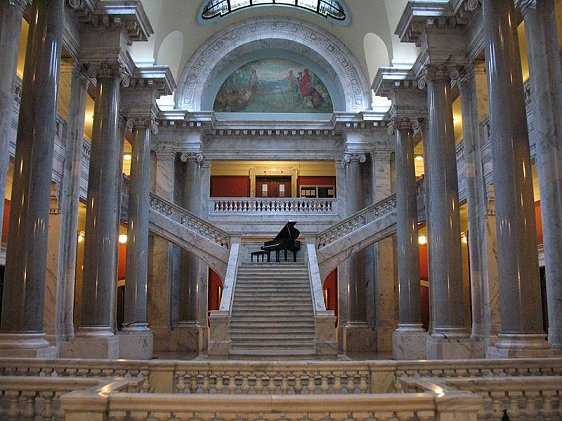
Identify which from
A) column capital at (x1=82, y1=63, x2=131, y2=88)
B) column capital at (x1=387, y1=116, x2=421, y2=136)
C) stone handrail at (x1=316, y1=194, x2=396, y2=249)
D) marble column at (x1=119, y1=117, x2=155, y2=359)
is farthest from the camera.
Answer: stone handrail at (x1=316, y1=194, x2=396, y2=249)

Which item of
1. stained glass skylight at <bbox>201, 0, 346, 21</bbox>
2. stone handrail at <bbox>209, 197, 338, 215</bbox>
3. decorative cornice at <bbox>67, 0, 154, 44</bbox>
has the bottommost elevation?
stone handrail at <bbox>209, 197, 338, 215</bbox>

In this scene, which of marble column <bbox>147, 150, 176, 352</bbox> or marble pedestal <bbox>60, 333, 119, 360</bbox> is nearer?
marble pedestal <bbox>60, 333, 119, 360</bbox>

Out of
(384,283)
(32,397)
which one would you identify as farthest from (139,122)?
(32,397)

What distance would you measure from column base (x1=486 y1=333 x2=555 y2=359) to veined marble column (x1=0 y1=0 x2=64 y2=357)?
23.4 ft

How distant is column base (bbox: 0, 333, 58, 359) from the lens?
30.1 feet

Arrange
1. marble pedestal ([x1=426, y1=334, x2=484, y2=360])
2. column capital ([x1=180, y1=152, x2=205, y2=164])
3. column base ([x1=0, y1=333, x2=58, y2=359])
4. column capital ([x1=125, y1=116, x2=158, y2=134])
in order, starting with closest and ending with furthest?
column base ([x1=0, y1=333, x2=58, y2=359])
marble pedestal ([x1=426, y1=334, x2=484, y2=360])
column capital ([x1=125, y1=116, x2=158, y2=134])
column capital ([x1=180, y1=152, x2=205, y2=164])

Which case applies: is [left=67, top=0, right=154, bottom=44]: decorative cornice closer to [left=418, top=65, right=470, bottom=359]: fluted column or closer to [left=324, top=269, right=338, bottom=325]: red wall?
[left=418, top=65, right=470, bottom=359]: fluted column

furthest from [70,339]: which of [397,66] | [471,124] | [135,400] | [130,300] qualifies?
[397,66]

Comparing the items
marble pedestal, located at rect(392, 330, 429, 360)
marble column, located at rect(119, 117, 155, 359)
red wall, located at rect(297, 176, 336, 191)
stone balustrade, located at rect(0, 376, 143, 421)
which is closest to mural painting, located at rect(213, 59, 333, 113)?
red wall, located at rect(297, 176, 336, 191)

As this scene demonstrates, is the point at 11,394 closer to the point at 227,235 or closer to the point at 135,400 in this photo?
the point at 135,400

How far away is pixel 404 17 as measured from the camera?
1451 centimetres

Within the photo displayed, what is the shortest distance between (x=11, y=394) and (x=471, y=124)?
12.0 m

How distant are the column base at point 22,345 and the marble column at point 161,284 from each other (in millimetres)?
12736

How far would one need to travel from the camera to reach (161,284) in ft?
74.0
